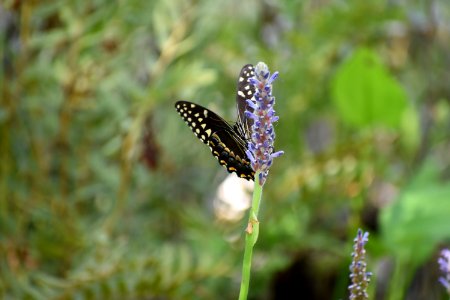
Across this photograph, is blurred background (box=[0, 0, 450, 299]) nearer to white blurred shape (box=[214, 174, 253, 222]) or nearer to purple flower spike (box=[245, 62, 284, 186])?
white blurred shape (box=[214, 174, 253, 222])

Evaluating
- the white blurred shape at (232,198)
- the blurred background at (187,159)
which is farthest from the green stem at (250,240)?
the white blurred shape at (232,198)

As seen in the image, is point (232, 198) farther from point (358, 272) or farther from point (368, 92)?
point (358, 272)

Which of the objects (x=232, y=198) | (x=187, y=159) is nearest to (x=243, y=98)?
(x=187, y=159)

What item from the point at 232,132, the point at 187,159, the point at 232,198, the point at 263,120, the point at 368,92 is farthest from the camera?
the point at 232,198

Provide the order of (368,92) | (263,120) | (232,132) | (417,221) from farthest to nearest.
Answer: (368,92)
(417,221)
(232,132)
(263,120)

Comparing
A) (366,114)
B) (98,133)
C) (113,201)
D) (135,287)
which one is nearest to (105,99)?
(98,133)

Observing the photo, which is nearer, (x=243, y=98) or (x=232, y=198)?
(x=243, y=98)

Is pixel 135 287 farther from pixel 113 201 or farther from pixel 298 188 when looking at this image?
pixel 298 188

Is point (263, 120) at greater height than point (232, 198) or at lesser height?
lesser

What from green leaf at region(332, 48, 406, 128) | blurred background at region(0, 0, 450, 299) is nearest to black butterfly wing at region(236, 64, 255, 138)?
blurred background at region(0, 0, 450, 299)
